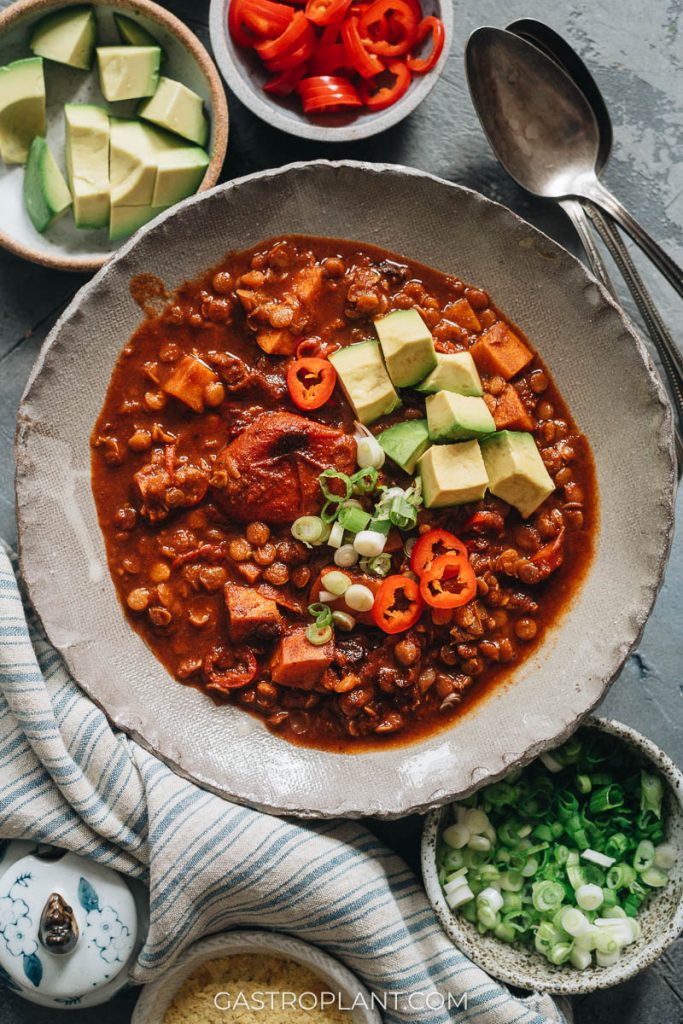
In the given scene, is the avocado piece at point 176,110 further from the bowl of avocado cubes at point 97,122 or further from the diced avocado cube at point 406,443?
the diced avocado cube at point 406,443

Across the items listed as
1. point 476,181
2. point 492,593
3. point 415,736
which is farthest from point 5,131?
point 415,736

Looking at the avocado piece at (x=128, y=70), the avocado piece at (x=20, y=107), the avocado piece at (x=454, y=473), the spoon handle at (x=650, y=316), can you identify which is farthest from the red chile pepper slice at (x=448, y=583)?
Answer: the avocado piece at (x=20, y=107)

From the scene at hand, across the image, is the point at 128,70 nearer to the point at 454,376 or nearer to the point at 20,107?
the point at 20,107

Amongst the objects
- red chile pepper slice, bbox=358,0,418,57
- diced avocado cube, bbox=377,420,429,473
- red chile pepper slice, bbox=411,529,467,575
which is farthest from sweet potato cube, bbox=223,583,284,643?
red chile pepper slice, bbox=358,0,418,57

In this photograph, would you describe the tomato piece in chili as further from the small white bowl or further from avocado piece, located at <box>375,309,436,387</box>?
the small white bowl

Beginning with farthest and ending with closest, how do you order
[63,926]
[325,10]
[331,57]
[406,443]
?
[331,57] → [325,10] → [406,443] → [63,926]

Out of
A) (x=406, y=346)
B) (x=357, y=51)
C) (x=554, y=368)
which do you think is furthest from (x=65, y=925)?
(x=357, y=51)
